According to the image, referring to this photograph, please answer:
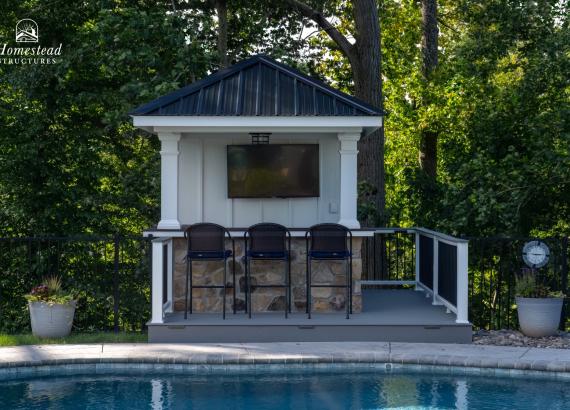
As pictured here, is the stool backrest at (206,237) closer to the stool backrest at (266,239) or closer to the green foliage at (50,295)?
the stool backrest at (266,239)

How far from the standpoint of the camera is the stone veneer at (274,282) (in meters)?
10.2

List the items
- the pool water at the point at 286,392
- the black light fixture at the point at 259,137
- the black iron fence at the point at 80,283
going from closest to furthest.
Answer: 1. the pool water at the point at 286,392
2. the black light fixture at the point at 259,137
3. the black iron fence at the point at 80,283

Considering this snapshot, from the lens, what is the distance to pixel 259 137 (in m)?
10.6

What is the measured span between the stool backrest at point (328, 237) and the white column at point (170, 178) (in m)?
1.65

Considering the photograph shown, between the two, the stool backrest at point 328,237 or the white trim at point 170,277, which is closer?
the stool backrest at point 328,237

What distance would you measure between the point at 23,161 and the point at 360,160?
6172 mm

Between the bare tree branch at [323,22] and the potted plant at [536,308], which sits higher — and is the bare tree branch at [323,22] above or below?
above

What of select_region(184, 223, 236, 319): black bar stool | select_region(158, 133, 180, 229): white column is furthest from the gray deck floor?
select_region(158, 133, 180, 229): white column

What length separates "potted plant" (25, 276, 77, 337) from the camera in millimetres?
9531

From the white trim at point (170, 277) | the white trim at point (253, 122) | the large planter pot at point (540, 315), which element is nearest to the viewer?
the large planter pot at point (540, 315)

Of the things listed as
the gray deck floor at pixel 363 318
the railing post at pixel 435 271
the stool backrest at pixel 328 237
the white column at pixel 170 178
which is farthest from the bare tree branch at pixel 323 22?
the stool backrest at pixel 328 237

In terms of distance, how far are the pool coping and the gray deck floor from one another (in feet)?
1.92

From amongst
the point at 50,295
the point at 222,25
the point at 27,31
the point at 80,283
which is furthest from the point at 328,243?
the point at 27,31

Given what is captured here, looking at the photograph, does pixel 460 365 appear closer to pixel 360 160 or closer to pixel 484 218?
pixel 484 218
